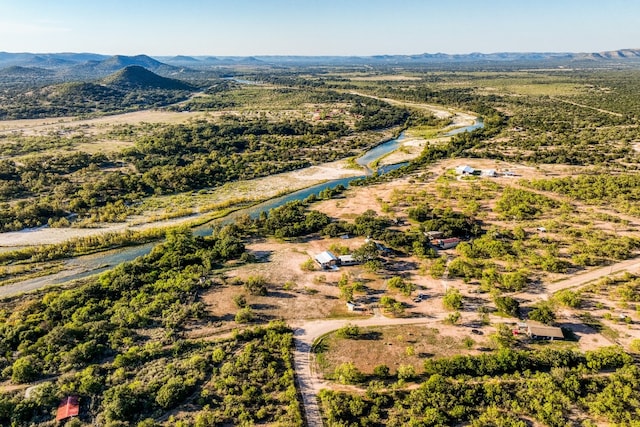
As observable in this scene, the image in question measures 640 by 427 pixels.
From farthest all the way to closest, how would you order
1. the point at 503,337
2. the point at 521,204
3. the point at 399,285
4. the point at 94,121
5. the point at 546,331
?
the point at 94,121 < the point at 521,204 < the point at 399,285 < the point at 546,331 < the point at 503,337

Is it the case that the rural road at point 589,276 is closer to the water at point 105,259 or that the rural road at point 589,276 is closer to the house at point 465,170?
the house at point 465,170

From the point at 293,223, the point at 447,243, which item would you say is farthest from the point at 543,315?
the point at 293,223

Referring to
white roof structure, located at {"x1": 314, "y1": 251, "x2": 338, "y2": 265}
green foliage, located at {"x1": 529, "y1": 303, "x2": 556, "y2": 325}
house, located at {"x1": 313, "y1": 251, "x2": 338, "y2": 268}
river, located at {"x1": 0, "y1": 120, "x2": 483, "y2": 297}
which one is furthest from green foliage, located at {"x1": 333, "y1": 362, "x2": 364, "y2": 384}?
river, located at {"x1": 0, "y1": 120, "x2": 483, "y2": 297}

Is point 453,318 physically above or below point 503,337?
above

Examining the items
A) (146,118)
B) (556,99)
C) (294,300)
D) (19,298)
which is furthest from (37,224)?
(556,99)

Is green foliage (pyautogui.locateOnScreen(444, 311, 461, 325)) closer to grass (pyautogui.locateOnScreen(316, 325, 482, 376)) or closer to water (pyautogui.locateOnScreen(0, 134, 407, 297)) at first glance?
grass (pyautogui.locateOnScreen(316, 325, 482, 376))

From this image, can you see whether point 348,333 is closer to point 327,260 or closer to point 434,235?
point 327,260

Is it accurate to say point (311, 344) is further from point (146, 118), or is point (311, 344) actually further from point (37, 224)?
point (146, 118)
